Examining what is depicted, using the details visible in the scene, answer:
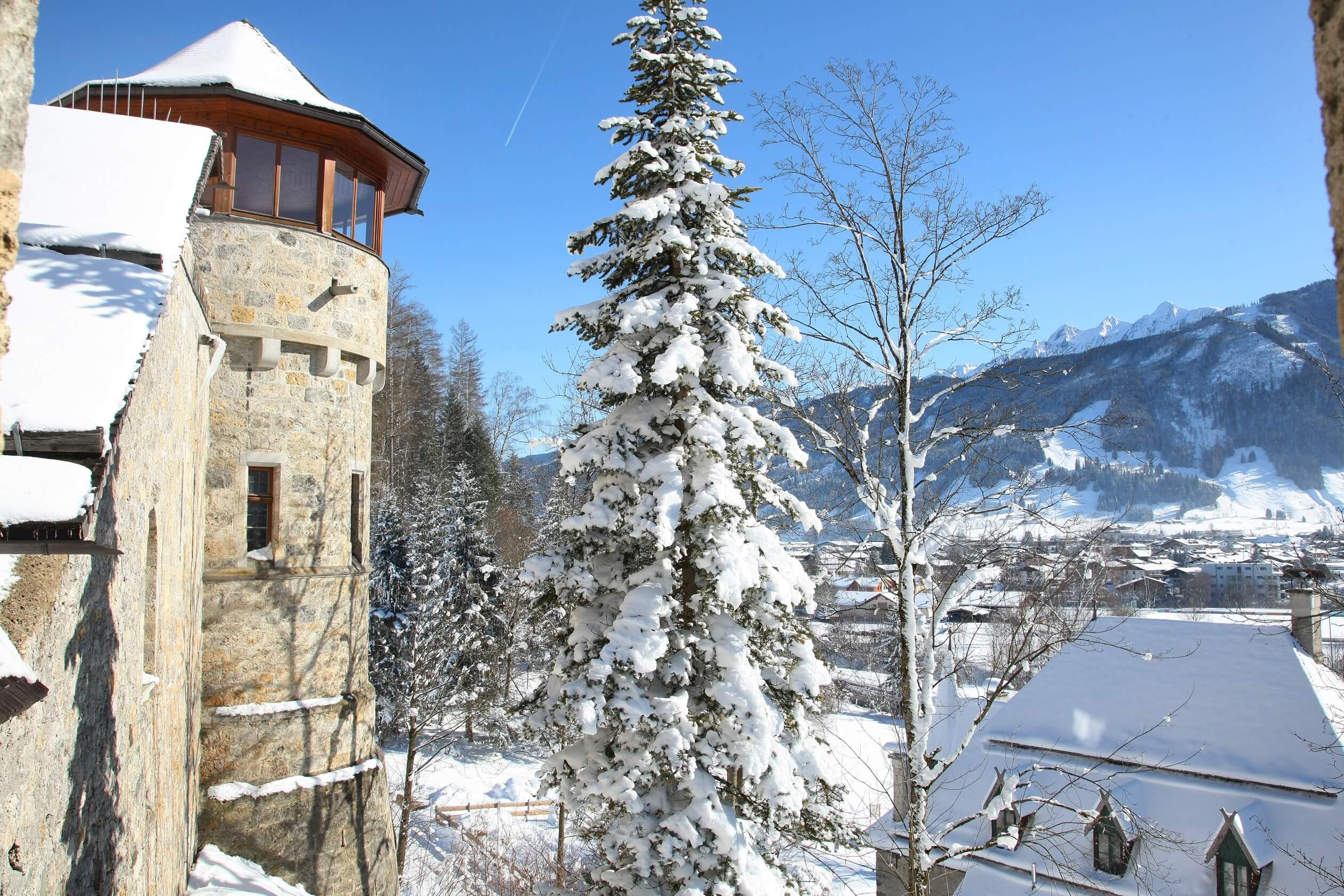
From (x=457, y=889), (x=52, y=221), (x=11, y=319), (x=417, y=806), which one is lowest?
(x=457, y=889)

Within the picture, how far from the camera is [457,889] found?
17.0 meters

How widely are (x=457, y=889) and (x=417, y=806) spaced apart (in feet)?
7.75

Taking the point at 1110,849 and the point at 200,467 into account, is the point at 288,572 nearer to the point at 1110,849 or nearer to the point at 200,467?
the point at 200,467

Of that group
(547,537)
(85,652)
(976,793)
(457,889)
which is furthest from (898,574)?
(547,537)

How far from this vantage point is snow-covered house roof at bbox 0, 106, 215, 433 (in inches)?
140

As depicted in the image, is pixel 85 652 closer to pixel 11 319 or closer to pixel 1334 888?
pixel 11 319

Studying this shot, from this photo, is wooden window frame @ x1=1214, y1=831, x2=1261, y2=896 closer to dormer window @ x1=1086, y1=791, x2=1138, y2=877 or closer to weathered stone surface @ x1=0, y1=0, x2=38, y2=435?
dormer window @ x1=1086, y1=791, x2=1138, y2=877

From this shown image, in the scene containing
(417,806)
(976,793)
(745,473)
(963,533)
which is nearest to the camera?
(745,473)

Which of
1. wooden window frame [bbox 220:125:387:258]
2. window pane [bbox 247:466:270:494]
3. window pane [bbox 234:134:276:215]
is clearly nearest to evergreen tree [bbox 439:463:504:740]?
window pane [bbox 247:466:270:494]

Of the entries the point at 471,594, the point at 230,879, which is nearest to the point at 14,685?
the point at 230,879

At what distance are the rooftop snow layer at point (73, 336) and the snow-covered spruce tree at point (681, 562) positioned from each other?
3726 mm

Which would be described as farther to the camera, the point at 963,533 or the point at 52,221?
the point at 963,533

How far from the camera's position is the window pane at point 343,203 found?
10586mm

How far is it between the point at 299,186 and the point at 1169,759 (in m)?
16.4
